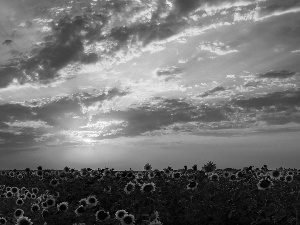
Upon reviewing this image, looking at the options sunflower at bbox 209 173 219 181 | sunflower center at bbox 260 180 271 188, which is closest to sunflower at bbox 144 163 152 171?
sunflower at bbox 209 173 219 181

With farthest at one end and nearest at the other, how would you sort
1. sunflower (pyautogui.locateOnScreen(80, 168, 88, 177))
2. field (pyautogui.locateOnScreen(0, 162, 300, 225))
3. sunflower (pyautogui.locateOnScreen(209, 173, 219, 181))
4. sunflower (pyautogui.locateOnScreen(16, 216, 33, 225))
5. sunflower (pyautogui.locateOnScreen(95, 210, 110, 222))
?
sunflower (pyautogui.locateOnScreen(80, 168, 88, 177)) < sunflower (pyautogui.locateOnScreen(209, 173, 219, 181)) < field (pyautogui.locateOnScreen(0, 162, 300, 225)) < sunflower (pyautogui.locateOnScreen(16, 216, 33, 225)) < sunflower (pyautogui.locateOnScreen(95, 210, 110, 222))

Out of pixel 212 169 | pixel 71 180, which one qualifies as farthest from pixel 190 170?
pixel 71 180

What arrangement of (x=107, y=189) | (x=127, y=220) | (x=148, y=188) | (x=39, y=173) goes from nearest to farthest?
1. (x=127, y=220)
2. (x=148, y=188)
3. (x=107, y=189)
4. (x=39, y=173)

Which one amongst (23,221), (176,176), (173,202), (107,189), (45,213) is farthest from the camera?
(176,176)

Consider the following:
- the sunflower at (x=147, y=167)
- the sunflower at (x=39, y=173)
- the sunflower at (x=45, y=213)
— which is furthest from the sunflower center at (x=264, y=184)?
the sunflower at (x=39, y=173)

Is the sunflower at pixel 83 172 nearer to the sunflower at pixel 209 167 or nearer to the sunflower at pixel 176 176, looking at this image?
the sunflower at pixel 176 176

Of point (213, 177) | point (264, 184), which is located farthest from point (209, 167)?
point (264, 184)

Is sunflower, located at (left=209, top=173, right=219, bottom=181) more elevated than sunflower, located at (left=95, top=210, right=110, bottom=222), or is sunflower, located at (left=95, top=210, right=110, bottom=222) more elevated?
sunflower, located at (left=209, top=173, right=219, bottom=181)

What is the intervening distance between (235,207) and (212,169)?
3.08m

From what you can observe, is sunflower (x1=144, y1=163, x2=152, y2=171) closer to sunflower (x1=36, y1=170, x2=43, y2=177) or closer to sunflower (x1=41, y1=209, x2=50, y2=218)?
sunflower (x1=36, y1=170, x2=43, y2=177)

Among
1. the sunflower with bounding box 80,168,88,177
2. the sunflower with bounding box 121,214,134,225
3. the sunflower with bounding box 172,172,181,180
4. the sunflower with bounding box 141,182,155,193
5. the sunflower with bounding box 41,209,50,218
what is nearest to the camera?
the sunflower with bounding box 121,214,134,225

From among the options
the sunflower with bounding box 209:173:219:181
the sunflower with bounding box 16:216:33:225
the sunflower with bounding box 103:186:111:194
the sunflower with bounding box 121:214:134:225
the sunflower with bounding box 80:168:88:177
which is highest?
the sunflower with bounding box 80:168:88:177

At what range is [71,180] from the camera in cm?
1827

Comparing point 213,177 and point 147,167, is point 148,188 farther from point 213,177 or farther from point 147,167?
point 147,167
